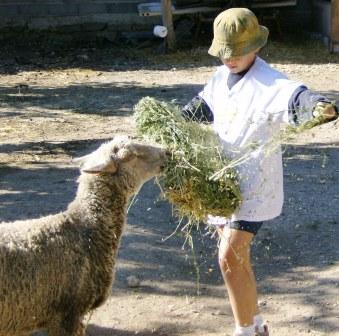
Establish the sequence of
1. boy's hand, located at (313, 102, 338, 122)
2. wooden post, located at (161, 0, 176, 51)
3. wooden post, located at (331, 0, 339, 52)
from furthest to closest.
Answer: wooden post, located at (161, 0, 176, 51)
wooden post, located at (331, 0, 339, 52)
boy's hand, located at (313, 102, 338, 122)

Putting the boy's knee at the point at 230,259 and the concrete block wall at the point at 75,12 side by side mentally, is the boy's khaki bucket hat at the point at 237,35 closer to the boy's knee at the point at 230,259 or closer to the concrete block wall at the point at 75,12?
the boy's knee at the point at 230,259

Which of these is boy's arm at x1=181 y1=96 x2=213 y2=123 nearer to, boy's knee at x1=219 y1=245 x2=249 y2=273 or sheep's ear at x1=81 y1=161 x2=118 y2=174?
sheep's ear at x1=81 y1=161 x2=118 y2=174

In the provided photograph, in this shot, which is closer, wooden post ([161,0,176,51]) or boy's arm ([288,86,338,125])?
boy's arm ([288,86,338,125])

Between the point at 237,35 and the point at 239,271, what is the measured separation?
1.20m

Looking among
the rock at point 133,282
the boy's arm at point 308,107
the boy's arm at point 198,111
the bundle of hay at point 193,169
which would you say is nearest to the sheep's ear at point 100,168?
the bundle of hay at point 193,169

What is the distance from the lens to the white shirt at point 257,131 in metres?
3.94

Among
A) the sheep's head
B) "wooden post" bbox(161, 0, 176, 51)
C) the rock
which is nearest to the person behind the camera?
the sheep's head

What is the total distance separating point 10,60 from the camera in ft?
45.4

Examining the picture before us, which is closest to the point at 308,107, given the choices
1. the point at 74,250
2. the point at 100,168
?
the point at 100,168

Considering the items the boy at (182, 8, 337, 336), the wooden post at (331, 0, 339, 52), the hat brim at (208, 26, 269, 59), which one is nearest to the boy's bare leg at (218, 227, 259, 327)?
the boy at (182, 8, 337, 336)

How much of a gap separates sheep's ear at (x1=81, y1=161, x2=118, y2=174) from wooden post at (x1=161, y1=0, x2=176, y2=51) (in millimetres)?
10171

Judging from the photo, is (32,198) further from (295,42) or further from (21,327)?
(295,42)

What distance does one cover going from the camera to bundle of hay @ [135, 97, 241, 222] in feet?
13.1

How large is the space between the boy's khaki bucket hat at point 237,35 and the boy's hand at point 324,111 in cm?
47
